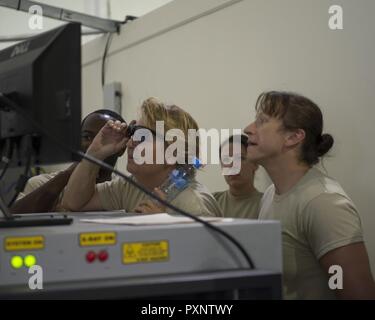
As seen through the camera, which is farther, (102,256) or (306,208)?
(306,208)

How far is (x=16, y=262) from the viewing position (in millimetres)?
733

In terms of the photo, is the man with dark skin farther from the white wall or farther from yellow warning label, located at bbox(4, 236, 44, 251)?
yellow warning label, located at bbox(4, 236, 44, 251)

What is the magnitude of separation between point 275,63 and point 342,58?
0.37 m

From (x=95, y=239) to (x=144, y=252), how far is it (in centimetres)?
8

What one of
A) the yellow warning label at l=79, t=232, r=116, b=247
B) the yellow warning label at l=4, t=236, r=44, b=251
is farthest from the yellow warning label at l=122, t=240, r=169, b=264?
the yellow warning label at l=4, t=236, r=44, b=251

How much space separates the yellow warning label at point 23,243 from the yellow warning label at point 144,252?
13cm

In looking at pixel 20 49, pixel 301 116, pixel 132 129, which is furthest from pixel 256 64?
pixel 20 49

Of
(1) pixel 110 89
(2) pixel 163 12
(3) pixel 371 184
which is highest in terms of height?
(2) pixel 163 12

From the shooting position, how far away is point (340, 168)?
192cm

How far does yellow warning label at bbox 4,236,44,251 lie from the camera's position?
737 millimetres

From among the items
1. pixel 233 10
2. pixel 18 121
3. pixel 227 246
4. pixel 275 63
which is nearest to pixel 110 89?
pixel 233 10

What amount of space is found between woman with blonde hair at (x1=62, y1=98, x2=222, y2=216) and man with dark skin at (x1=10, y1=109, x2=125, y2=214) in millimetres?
91

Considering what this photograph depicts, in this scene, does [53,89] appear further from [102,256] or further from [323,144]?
[323,144]
